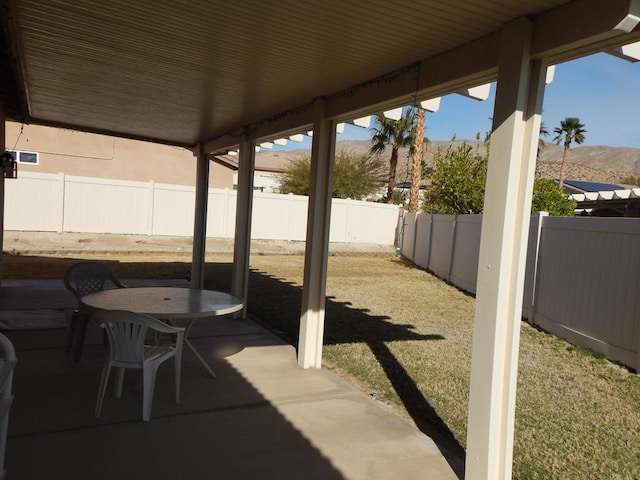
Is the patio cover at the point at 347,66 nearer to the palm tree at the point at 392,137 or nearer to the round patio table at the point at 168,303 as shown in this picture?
the round patio table at the point at 168,303

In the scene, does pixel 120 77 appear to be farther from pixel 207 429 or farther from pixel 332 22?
pixel 207 429

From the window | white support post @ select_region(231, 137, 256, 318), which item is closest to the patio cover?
white support post @ select_region(231, 137, 256, 318)

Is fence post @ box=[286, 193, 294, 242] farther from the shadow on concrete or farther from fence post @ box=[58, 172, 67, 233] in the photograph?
fence post @ box=[58, 172, 67, 233]

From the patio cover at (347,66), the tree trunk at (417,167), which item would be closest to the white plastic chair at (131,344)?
the patio cover at (347,66)

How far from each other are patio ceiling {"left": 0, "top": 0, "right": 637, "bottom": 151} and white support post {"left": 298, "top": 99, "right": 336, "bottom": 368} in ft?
0.94

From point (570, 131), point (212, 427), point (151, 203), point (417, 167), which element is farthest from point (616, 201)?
point (570, 131)

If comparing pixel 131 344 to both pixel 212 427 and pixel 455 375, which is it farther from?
pixel 455 375

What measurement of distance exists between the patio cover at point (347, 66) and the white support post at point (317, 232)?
1 cm

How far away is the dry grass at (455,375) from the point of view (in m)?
3.53

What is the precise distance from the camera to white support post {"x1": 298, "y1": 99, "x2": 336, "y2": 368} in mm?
4848

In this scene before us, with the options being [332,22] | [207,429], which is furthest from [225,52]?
[207,429]

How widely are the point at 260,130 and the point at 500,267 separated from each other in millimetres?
4372

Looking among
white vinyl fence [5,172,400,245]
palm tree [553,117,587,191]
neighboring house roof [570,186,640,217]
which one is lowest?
white vinyl fence [5,172,400,245]

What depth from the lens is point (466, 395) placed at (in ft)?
14.8
